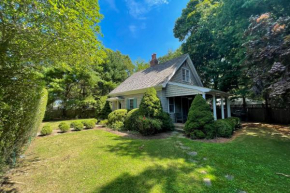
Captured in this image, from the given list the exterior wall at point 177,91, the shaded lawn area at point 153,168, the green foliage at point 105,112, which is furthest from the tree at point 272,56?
the green foliage at point 105,112

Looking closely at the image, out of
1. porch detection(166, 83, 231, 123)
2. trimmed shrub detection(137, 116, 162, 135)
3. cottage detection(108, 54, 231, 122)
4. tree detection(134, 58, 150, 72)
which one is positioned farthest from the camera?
tree detection(134, 58, 150, 72)

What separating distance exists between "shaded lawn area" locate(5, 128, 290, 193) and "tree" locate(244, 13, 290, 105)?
2.69 m

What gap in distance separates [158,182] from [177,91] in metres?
7.28

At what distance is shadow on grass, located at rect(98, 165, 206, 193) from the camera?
294cm

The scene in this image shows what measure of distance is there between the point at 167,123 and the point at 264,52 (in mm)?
6434

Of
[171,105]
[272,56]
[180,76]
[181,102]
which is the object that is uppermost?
[180,76]

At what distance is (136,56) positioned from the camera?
33.8 metres

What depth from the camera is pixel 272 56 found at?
6.10 meters

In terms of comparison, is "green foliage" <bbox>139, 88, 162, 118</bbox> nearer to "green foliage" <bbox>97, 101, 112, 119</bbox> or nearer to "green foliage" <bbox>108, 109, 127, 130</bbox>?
"green foliage" <bbox>108, 109, 127, 130</bbox>

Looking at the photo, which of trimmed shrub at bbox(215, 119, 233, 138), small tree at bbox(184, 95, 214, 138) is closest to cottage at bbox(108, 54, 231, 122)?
small tree at bbox(184, 95, 214, 138)

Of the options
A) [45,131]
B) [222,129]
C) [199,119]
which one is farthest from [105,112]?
[222,129]

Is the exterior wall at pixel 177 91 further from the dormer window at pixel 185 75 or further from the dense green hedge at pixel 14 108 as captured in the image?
the dense green hedge at pixel 14 108

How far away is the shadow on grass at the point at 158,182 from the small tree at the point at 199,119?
3.70 metres

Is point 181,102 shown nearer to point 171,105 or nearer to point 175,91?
point 171,105
